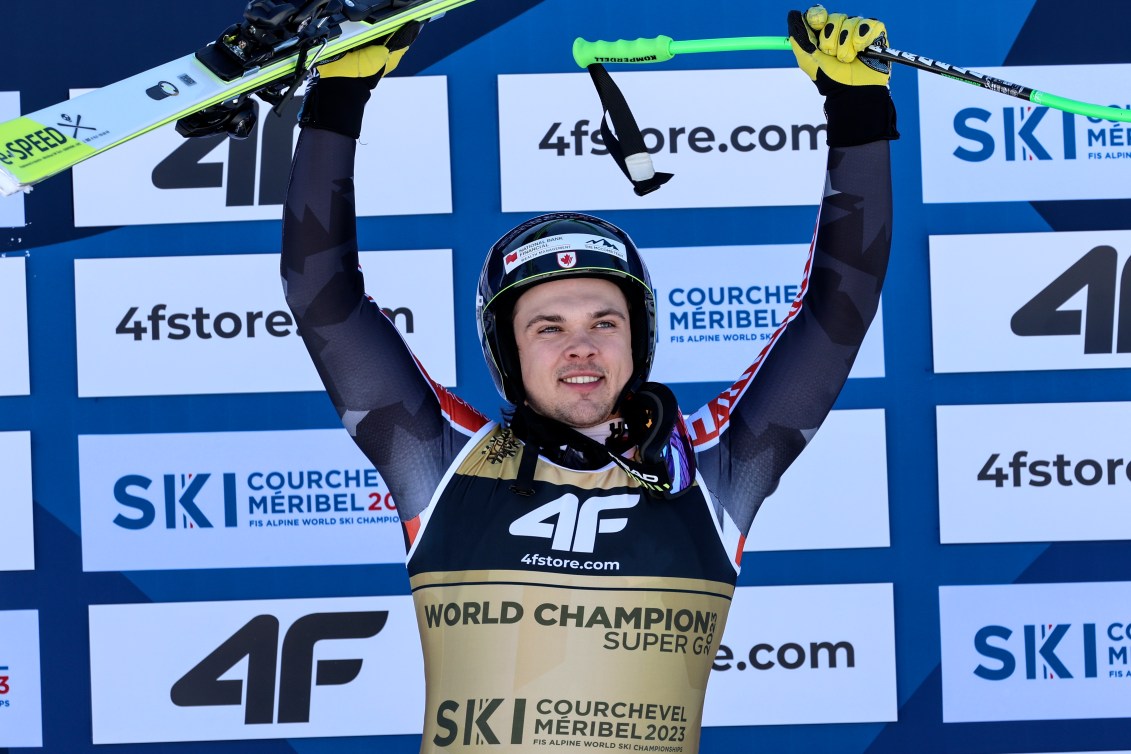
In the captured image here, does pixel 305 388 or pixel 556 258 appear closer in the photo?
pixel 556 258

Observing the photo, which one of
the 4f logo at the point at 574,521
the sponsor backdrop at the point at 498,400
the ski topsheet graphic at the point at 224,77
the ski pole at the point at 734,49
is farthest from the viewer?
the sponsor backdrop at the point at 498,400

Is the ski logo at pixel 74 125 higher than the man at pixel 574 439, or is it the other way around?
the ski logo at pixel 74 125

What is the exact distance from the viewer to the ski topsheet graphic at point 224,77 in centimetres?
193

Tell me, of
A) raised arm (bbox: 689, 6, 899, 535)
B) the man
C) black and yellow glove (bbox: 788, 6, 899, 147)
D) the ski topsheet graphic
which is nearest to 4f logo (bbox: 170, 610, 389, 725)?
the man

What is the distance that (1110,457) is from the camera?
3.48 m

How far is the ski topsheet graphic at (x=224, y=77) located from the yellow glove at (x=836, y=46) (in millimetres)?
635

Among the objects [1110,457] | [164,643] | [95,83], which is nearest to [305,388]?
[164,643]

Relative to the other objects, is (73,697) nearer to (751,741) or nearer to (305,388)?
(305,388)

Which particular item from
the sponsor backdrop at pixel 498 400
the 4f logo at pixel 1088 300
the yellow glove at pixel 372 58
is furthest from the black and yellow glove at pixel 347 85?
the 4f logo at pixel 1088 300

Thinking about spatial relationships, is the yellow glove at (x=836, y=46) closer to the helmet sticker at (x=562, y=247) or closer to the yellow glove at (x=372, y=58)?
the helmet sticker at (x=562, y=247)

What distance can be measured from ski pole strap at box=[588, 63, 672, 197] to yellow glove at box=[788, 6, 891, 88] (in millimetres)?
331

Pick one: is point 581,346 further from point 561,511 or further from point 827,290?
point 827,290

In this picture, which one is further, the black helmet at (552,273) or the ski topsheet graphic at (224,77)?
the black helmet at (552,273)

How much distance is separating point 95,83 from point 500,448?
199 centimetres
